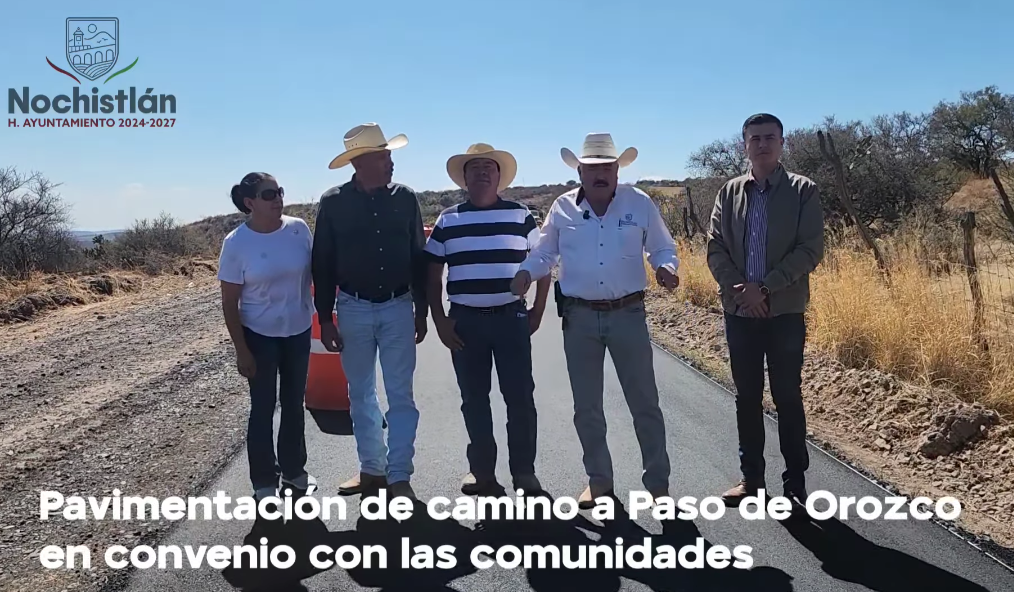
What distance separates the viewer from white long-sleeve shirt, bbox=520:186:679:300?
4367 mm

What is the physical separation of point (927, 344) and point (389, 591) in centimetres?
484

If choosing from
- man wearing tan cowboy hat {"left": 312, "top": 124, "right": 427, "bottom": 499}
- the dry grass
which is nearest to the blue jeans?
man wearing tan cowboy hat {"left": 312, "top": 124, "right": 427, "bottom": 499}

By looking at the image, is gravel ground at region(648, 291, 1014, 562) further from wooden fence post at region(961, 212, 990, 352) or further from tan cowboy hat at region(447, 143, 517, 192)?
tan cowboy hat at region(447, 143, 517, 192)

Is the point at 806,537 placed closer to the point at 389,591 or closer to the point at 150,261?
the point at 389,591

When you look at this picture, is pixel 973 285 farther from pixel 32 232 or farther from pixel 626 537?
pixel 32 232

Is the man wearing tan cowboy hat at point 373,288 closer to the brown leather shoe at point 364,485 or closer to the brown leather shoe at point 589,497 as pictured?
the brown leather shoe at point 364,485

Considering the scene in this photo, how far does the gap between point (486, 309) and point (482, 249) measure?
36 centimetres

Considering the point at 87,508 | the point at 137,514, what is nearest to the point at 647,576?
the point at 137,514

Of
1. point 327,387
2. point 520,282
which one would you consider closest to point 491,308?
point 520,282

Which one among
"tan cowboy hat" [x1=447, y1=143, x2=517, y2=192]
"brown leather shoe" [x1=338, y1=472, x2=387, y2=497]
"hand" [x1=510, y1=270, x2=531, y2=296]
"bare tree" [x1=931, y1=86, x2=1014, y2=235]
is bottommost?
"brown leather shoe" [x1=338, y1=472, x2=387, y2=497]

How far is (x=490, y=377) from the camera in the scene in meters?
4.65

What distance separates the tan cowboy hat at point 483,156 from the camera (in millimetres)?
4613

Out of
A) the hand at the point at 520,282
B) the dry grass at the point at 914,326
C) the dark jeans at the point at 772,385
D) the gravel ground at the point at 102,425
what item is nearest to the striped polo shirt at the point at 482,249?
the hand at the point at 520,282

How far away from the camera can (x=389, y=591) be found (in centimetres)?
346
